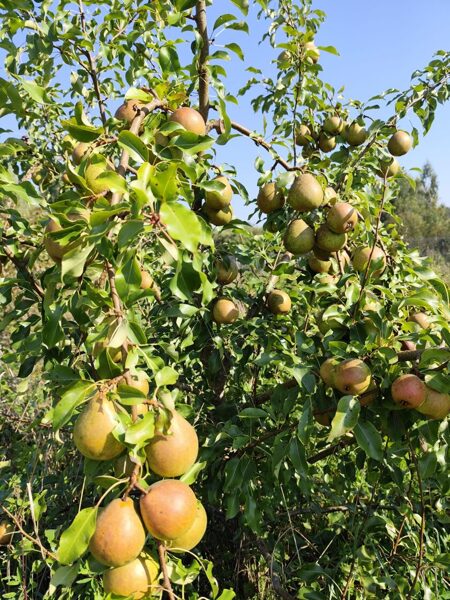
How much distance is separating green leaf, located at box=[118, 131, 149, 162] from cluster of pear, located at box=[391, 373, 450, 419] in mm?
897

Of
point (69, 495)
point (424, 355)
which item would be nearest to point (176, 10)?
point (424, 355)

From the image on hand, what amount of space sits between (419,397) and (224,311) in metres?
0.88

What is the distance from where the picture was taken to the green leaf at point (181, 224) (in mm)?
1062

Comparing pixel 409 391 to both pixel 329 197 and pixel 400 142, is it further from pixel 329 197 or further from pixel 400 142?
pixel 400 142

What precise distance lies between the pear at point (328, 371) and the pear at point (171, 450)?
560 millimetres

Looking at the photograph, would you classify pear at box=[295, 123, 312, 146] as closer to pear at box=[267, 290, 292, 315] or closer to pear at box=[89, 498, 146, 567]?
pear at box=[267, 290, 292, 315]

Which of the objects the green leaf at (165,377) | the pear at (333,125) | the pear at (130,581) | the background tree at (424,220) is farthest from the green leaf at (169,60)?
the background tree at (424,220)

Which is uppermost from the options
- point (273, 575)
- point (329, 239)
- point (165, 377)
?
point (329, 239)

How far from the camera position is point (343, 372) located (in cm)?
143

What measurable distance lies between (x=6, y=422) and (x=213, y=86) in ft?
8.51

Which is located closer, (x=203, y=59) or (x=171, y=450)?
(x=171, y=450)

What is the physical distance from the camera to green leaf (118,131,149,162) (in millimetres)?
1158

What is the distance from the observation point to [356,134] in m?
2.64

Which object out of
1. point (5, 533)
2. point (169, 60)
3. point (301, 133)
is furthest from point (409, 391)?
point (301, 133)
